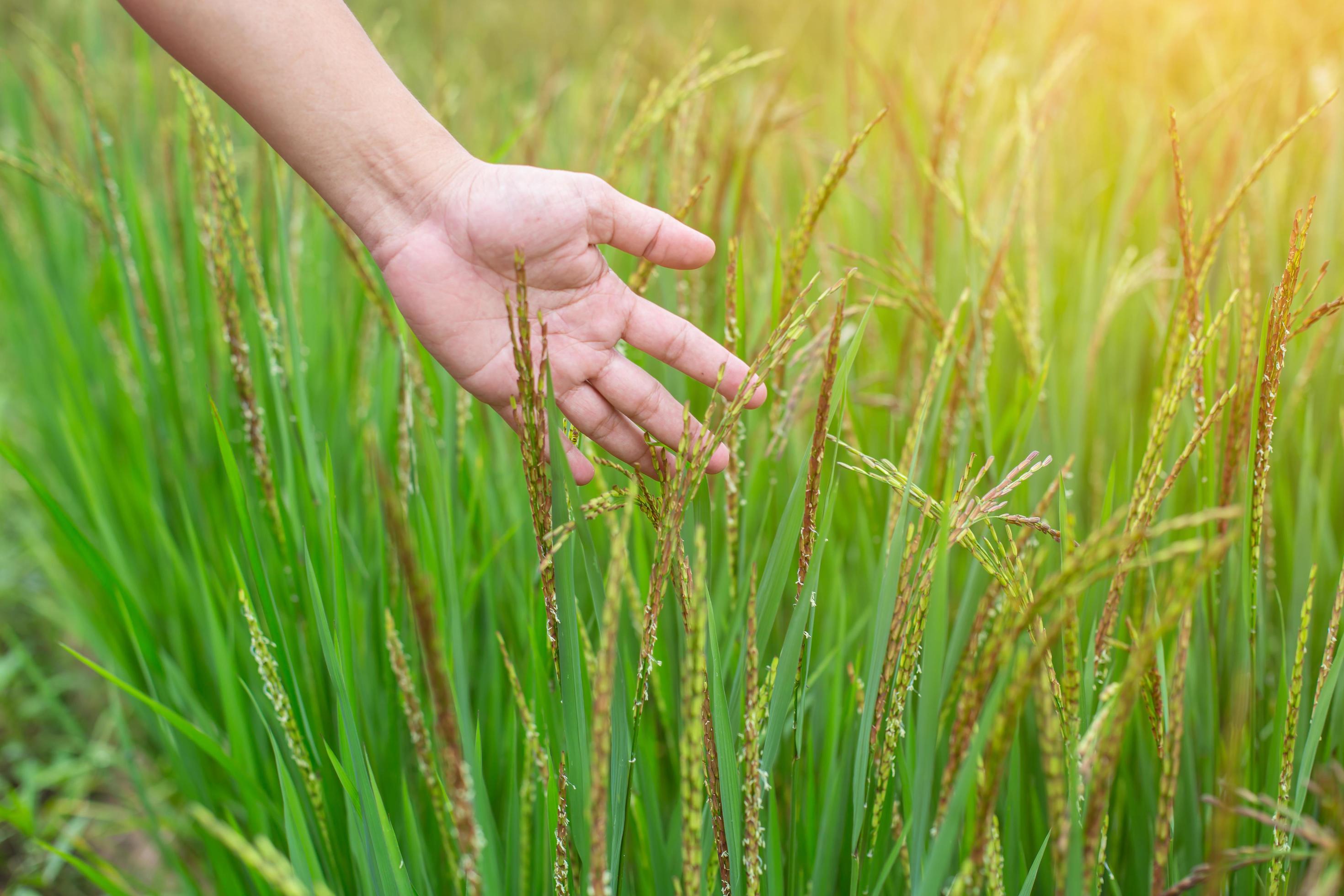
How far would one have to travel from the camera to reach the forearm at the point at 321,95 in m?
0.96

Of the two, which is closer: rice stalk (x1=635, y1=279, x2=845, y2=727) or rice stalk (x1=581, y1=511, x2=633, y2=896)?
rice stalk (x1=581, y1=511, x2=633, y2=896)

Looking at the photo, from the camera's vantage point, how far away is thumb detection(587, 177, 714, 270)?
93 cm

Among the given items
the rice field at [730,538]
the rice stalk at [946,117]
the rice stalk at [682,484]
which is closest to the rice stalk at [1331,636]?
the rice field at [730,538]

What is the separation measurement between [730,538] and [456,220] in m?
0.51

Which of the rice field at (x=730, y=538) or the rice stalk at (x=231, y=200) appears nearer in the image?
the rice field at (x=730, y=538)

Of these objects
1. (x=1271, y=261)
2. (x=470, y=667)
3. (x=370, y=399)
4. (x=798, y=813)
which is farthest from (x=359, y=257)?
(x=1271, y=261)

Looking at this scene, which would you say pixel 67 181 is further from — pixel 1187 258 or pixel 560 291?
pixel 1187 258

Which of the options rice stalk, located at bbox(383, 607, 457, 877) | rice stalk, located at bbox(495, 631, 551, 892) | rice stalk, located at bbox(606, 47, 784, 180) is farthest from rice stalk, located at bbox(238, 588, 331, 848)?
rice stalk, located at bbox(606, 47, 784, 180)

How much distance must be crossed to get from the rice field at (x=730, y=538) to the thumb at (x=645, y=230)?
54 millimetres

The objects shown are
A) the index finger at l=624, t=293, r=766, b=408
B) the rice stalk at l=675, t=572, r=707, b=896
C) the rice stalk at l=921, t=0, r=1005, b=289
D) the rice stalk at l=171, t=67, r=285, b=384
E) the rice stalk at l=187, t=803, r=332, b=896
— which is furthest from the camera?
the rice stalk at l=921, t=0, r=1005, b=289

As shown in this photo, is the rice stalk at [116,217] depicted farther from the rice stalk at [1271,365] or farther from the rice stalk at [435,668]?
the rice stalk at [1271,365]

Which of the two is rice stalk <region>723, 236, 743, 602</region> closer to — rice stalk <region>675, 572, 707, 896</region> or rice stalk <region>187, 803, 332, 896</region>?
rice stalk <region>675, 572, 707, 896</region>

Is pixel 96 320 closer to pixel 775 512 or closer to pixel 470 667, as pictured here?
pixel 470 667

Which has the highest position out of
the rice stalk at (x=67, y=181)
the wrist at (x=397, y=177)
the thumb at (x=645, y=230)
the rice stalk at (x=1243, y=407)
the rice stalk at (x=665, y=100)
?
the rice stalk at (x=67, y=181)
